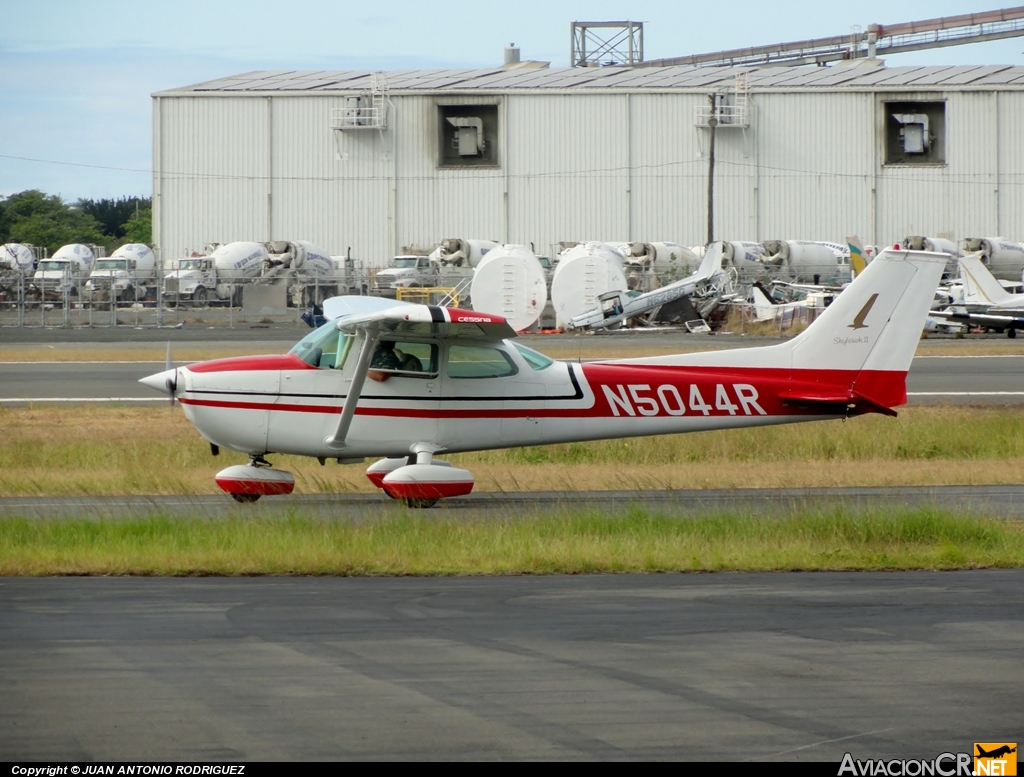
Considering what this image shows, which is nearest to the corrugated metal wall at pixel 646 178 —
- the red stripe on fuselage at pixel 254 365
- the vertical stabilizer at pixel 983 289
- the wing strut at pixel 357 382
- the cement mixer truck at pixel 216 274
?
the cement mixer truck at pixel 216 274

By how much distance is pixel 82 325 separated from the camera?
1839 inches

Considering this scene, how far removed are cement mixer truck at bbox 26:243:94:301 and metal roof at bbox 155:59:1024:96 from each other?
9.52m

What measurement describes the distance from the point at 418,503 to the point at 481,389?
1.42 metres

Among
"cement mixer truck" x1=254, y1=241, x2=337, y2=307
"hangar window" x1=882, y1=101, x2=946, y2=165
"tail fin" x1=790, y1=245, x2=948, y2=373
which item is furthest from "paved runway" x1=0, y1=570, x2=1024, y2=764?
"hangar window" x1=882, y1=101, x2=946, y2=165

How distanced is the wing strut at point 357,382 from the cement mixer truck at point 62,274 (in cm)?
3692

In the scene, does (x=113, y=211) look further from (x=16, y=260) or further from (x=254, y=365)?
(x=254, y=365)

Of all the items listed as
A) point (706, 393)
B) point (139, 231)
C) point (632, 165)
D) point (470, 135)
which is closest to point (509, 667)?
point (706, 393)

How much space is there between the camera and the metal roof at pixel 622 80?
6291 cm

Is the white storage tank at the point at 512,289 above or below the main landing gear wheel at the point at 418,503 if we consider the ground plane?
above

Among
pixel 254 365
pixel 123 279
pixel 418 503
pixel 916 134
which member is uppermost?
pixel 916 134

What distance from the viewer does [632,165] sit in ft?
205

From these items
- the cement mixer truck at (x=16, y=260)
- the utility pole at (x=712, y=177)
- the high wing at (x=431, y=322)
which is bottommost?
the high wing at (x=431, y=322)

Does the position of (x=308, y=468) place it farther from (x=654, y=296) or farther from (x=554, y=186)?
(x=554, y=186)

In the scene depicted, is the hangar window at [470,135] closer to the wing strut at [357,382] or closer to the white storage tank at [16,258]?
the white storage tank at [16,258]
